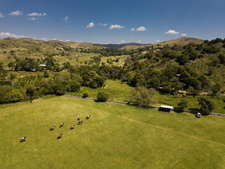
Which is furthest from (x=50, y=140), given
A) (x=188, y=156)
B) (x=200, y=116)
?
(x=200, y=116)

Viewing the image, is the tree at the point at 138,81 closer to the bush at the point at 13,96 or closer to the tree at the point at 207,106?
the tree at the point at 207,106

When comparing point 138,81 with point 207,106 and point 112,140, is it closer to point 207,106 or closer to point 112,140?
point 207,106

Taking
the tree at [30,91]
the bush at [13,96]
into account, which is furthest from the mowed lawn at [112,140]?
the tree at [30,91]

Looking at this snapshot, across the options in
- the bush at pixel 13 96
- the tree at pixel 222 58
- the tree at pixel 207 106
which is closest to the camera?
the tree at pixel 207 106

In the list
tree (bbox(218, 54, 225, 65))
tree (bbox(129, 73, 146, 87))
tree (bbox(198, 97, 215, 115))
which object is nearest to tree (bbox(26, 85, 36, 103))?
tree (bbox(129, 73, 146, 87))

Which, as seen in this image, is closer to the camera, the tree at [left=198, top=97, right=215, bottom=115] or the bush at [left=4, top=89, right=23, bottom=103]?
the tree at [left=198, top=97, right=215, bottom=115]

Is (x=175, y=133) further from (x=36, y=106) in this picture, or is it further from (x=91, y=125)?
(x=36, y=106)

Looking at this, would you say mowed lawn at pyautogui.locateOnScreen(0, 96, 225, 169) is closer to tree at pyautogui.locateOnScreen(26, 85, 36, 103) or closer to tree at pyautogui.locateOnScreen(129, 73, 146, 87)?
tree at pyautogui.locateOnScreen(26, 85, 36, 103)

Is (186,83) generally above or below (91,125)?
above
